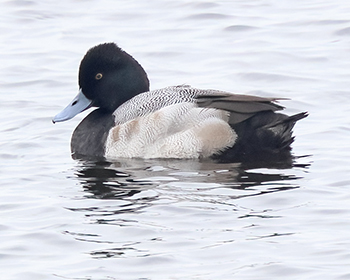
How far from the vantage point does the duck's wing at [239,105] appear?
9.14 m

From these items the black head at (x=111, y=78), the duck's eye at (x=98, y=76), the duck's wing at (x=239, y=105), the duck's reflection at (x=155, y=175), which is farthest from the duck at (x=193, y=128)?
the duck's eye at (x=98, y=76)

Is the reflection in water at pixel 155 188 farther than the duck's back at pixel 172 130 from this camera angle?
No

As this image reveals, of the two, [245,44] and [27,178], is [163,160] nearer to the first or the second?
[27,178]

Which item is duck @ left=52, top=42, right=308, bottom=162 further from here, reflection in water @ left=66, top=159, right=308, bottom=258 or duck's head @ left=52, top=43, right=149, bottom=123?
duck's head @ left=52, top=43, right=149, bottom=123

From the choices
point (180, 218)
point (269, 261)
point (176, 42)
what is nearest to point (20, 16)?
point (176, 42)

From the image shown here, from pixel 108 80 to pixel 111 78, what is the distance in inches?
1.4

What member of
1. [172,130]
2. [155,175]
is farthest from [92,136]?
[155,175]

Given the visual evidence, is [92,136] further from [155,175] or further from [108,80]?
[155,175]

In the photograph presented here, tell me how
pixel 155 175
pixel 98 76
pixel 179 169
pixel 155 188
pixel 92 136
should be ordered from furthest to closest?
pixel 98 76, pixel 92 136, pixel 179 169, pixel 155 175, pixel 155 188

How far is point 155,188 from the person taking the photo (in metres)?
8.22

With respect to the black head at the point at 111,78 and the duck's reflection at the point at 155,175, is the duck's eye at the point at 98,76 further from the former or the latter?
the duck's reflection at the point at 155,175

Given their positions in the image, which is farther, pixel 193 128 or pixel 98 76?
pixel 98 76

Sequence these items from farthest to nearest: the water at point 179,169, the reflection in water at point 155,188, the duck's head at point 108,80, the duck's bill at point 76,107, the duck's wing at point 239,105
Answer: the duck's bill at point 76,107
the duck's head at point 108,80
the duck's wing at point 239,105
the reflection in water at point 155,188
the water at point 179,169

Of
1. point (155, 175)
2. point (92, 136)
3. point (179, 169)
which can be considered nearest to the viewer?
point (155, 175)
